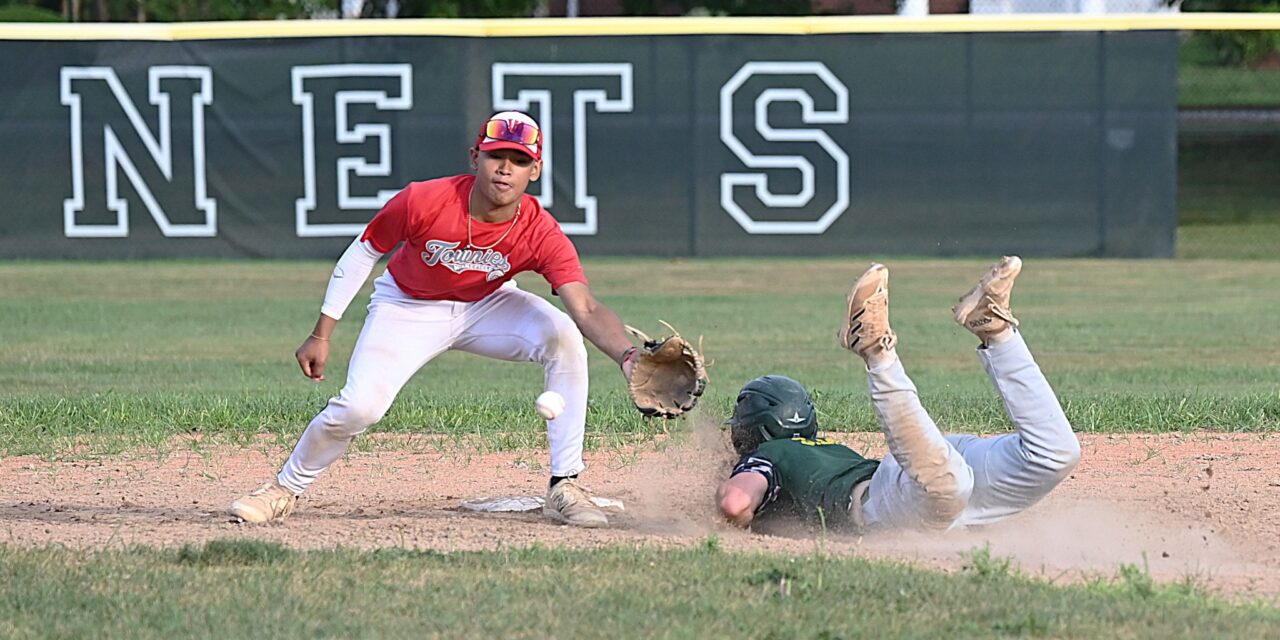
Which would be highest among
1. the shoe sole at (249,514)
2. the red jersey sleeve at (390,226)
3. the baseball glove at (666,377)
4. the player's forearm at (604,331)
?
the red jersey sleeve at (390,226)

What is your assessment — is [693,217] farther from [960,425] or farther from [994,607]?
[994,607]

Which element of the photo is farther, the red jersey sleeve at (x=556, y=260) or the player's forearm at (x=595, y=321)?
the red jersey sleeve at (x=556, y=260)

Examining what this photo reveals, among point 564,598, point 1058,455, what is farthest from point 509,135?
point 1058,455

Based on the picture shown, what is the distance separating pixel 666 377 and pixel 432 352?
864mm

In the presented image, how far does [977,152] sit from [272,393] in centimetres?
1036

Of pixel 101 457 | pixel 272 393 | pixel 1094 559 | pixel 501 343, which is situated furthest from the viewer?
pixel 272 393

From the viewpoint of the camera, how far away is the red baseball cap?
5.63 metres

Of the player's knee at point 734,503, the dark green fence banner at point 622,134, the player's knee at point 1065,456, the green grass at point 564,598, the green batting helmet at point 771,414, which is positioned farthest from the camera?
the dark green fence banner at point 622,134

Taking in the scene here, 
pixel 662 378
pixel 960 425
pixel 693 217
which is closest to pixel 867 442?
pixel 960 425

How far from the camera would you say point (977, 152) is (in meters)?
18.0

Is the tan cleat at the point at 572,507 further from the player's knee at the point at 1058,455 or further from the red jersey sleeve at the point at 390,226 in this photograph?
the player's knee at the point at 1058,455

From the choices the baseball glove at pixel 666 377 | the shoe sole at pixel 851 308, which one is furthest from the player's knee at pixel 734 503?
the shoe sole at pixel 851 308

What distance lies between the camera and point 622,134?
707 inches

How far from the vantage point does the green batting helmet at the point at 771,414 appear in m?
6.04
